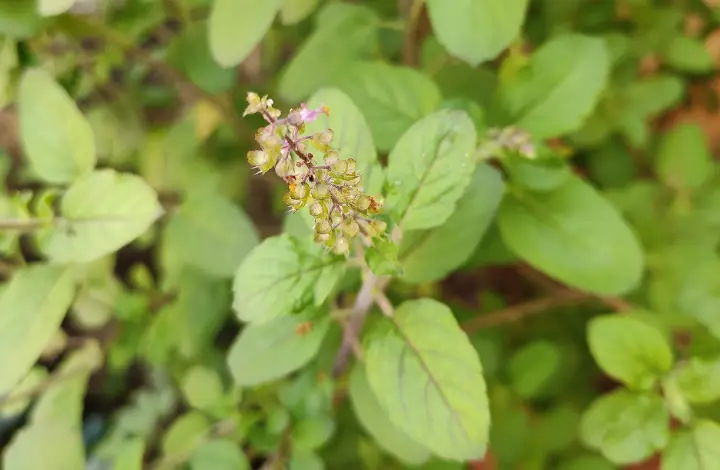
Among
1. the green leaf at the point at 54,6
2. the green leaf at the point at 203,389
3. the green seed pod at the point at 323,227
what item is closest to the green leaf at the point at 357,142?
the green seed pod at the point at 323,227

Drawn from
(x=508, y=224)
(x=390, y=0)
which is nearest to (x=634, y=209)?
(x=508, y=224)

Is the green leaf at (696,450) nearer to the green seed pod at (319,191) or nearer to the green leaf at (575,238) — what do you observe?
the green leaf at (575,238)

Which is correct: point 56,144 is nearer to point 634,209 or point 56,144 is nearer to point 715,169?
point 634,209

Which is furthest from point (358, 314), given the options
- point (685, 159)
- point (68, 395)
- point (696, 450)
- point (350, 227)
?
point (685, 159)

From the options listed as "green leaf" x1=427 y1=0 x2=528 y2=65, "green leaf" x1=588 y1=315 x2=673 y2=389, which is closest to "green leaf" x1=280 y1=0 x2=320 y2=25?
"green leaf" x1=427 y1=0 x2=528 y2=65

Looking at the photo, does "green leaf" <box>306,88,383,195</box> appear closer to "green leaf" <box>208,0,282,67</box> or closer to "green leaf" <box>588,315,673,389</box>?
"green leaf" <box>208,0,282,67</box>
